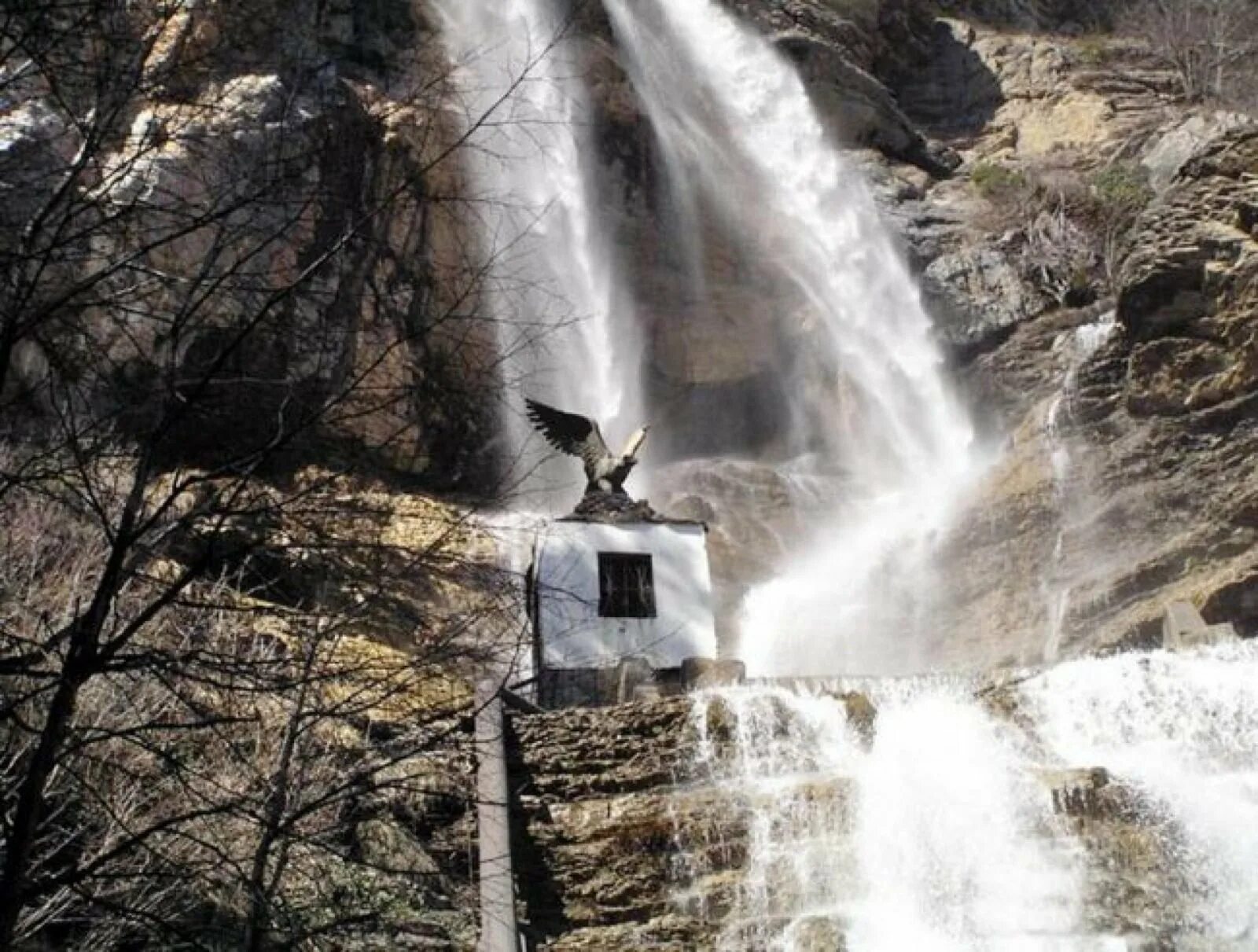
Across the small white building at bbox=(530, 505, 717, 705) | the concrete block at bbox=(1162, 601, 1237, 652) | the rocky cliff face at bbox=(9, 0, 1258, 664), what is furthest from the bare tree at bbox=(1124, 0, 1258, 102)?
the small white building at bbox=(530, 505, 717, 705)

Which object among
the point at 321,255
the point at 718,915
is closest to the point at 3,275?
the point at 321,255

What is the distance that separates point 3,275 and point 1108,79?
3687cm


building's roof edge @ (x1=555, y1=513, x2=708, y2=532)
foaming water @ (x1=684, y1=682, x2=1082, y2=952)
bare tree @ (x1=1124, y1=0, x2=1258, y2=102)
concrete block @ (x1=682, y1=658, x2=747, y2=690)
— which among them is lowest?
foaming water @ (x1=684, y1=682, x2=1082, y2=952)

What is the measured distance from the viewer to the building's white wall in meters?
14.8

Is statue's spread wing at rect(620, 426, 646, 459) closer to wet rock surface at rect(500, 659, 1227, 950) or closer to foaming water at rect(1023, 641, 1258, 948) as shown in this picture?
wet rock surface at rect(500, 659, 1227, 950)

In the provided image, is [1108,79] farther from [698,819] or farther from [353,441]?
[353,441]

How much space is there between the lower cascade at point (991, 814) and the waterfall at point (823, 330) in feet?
20.9

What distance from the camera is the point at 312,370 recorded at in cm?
325

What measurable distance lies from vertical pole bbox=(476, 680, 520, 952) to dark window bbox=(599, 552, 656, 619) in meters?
5.48

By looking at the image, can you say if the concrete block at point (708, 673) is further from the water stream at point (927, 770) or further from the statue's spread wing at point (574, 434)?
the statue's spread wing at point (574, 434)

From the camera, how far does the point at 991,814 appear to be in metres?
9.18

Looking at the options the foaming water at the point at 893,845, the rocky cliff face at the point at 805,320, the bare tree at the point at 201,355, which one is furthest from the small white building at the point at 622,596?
the bare tree at the point at 201,355

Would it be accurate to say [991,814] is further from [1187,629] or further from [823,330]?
[823,330]

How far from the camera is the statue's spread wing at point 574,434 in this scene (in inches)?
703
